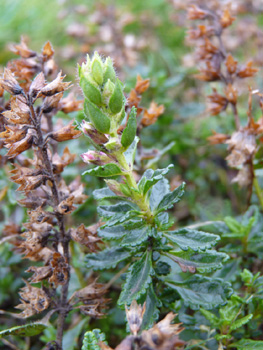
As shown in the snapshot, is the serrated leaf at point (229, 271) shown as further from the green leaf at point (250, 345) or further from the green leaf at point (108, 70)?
the green leaf at point (108, 70)

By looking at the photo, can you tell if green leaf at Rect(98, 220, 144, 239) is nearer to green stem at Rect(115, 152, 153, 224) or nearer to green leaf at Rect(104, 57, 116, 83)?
green stem at Rect(115, 152, 153, 224)

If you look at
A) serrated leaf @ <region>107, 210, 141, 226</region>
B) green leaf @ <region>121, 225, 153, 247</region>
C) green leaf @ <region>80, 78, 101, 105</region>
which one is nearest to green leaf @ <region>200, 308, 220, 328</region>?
green leaf @ <region>121, 225, 153, 247</region>

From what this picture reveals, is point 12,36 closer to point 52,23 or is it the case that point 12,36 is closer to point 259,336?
point 52,23

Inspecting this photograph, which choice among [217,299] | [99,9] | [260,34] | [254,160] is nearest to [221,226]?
[254,160]

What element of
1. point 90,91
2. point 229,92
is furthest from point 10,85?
point 229,92

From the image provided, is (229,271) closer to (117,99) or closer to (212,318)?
(212,318)

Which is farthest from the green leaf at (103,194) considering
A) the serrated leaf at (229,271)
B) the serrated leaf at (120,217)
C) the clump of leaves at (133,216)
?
the serrated leaf at (229,271)
